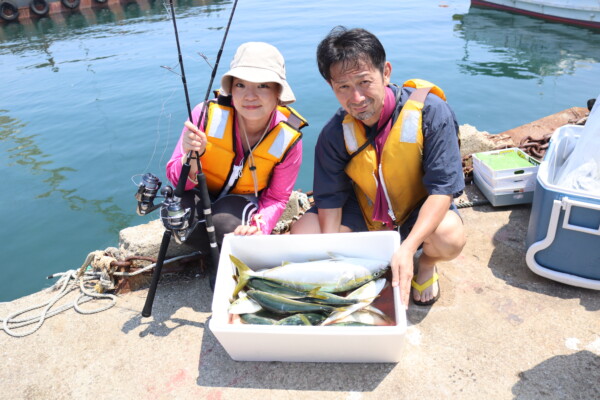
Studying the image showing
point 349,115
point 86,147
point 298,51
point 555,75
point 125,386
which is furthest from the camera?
point 298,51

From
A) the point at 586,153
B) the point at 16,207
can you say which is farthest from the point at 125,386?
the point at 16,207

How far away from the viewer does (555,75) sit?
11062mm

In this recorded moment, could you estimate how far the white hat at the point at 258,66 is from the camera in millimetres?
2467

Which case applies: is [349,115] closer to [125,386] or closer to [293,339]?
[293,339]

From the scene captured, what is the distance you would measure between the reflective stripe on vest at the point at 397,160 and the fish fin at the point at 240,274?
39.4 inches

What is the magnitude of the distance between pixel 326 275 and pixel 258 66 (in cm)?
137

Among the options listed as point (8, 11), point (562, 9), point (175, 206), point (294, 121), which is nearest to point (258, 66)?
point (294, 121)

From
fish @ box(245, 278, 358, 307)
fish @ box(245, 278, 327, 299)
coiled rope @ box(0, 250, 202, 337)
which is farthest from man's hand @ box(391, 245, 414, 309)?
coiled rope @ box(0, 250, 202, 337)

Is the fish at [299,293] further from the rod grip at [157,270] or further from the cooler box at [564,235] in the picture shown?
the cooler box at [564,235]

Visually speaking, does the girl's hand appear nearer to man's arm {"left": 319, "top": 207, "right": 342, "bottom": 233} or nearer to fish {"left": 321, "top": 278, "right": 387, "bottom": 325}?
man's arm {"left": 319, "top": 207, "right": 342, "bottom": 233}

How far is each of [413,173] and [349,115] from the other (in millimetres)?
590

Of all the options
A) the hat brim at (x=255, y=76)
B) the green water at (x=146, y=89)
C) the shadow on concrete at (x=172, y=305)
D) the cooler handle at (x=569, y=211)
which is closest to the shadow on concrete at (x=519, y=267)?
the cooler handle at (x=569, y=211)

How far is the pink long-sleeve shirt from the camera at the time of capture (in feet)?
9.55

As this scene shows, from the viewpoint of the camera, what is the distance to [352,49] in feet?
7.46
